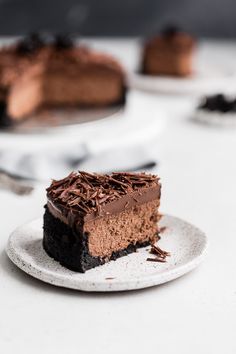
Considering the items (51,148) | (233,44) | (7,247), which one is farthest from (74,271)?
(233,44)

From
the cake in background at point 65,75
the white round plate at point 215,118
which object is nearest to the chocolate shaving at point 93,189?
the white round plate at point 215,118

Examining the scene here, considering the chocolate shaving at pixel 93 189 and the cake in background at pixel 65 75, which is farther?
the cake in background at pixel 65 75

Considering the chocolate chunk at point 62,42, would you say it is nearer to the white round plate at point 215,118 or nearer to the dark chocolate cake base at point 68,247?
the white round plate at point 215,118

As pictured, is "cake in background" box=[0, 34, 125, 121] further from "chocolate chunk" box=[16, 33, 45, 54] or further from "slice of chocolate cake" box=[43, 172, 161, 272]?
"slice of chocolate cake" box=[43, 172, 161, 272]

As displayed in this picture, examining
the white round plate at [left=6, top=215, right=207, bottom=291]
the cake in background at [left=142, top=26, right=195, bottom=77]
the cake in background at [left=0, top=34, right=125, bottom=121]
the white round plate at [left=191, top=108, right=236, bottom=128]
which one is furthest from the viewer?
the cake in background at [left=142, top=26, right=195, bottom=77]

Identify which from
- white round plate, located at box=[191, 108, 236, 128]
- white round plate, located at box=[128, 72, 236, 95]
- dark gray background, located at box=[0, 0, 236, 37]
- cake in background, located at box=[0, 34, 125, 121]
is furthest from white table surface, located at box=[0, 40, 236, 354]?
dark gray background, located at box=[0, 0, 236, 37]

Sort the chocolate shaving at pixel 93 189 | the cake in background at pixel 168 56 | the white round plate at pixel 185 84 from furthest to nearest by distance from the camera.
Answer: the cake in background at pixel 168 56 < the white round plate at pixel 185 84 < the chocolate shaving at pixel 93 189

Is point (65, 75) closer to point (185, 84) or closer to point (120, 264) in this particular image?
point (185, 84)
